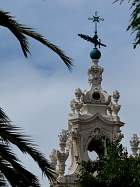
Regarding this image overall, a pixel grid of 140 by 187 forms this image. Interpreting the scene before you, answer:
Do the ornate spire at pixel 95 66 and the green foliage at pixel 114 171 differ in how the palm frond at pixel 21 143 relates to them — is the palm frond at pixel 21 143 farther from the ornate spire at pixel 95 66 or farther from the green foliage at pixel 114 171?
the ornate spire at pixel 95 66

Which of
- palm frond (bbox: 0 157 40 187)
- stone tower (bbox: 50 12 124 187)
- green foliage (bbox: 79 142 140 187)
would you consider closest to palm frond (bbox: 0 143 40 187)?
palm frond (bbox: 0 157 40 187)

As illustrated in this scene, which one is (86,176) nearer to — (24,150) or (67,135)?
(67,135)

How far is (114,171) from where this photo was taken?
27.1 meters

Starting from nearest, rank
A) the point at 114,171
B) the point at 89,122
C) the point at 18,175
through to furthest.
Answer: the point at 18,175
the point at 114,171
the point at 89,122

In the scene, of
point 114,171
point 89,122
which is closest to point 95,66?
point 89,122

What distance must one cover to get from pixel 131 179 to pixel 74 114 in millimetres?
17232

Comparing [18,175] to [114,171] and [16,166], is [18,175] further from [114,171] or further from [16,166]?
[114,171]

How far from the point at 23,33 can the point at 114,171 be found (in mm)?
18049

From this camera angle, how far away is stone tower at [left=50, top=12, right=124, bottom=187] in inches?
1688

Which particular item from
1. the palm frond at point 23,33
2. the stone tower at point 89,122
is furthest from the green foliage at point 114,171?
the palm frond at point 23,33

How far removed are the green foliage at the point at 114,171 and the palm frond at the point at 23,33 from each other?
16.6 metres

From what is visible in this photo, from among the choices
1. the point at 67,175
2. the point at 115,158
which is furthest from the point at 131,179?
the point at 67,175

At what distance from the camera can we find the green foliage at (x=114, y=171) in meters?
26.6

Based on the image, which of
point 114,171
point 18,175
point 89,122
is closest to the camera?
point 18,175
